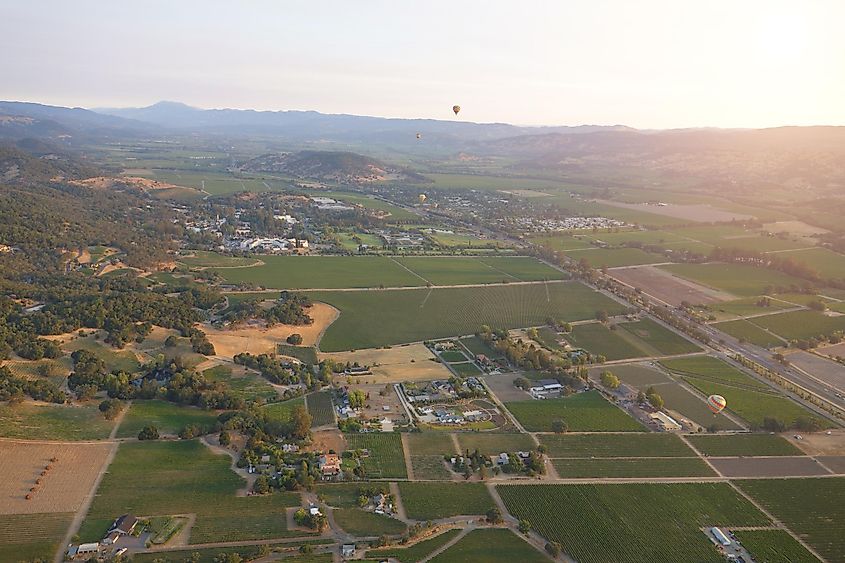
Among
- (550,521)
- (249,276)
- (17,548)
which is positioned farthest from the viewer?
(249,276)

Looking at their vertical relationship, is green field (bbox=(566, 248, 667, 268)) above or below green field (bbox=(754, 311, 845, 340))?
above

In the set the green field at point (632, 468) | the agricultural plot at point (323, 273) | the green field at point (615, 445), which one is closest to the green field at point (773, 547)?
the green field at point (632, 468)

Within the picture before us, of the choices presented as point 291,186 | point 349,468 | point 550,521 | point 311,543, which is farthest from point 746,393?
point 291,186

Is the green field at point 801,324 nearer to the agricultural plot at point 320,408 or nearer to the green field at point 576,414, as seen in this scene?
the green field at point 576,414

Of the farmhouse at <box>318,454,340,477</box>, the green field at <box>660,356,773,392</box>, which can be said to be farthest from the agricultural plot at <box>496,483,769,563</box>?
the green field at <box>660,356,773,392</box>

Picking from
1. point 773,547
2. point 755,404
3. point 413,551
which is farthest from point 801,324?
point 413,551

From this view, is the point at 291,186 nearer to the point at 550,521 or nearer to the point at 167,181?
the point at 167,181

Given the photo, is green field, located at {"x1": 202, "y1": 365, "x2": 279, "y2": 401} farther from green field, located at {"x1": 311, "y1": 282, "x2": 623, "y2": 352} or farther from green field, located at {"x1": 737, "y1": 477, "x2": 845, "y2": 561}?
green field, located at {"x1": 737, "y1": 477, "x2": 845, "y2": 561}

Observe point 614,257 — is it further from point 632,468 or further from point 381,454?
point 381,454
